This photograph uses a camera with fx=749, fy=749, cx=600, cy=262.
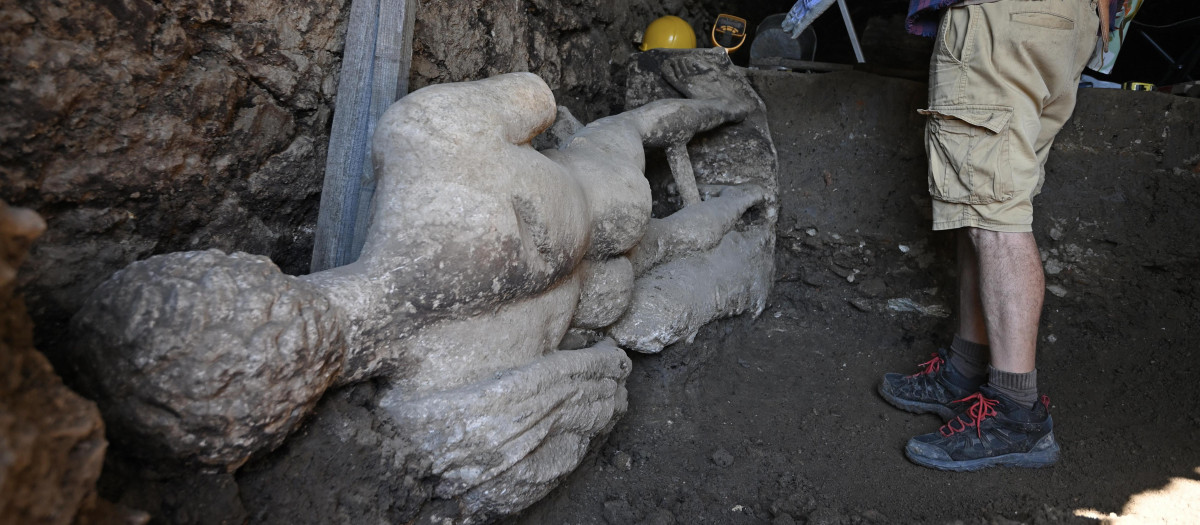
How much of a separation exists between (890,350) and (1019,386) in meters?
0.72

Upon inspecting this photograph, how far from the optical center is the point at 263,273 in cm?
120

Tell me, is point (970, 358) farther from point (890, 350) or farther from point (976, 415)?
point (890, 350)

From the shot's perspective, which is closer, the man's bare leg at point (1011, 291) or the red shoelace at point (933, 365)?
the man's bare leg at point (1011, 291)

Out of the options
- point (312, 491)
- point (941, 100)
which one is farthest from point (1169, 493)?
point (312, 491)

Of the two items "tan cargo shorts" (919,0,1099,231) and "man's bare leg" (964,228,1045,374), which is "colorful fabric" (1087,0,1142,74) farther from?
"man's bare leg" (964,228,1045,374)

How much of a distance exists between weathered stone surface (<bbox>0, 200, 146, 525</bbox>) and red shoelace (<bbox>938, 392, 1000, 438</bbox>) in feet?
6.62

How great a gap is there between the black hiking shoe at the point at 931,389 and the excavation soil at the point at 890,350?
0.16ft

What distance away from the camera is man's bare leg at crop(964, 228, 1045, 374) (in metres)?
2.04

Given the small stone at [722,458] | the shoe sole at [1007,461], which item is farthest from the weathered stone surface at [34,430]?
the shoe sole at [1007,461]

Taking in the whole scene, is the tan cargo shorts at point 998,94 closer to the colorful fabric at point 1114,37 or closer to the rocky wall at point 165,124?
the colorful fabric at point 1114,37

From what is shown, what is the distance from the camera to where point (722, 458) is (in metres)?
2.09

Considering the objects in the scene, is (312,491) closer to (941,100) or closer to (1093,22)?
(941,100)

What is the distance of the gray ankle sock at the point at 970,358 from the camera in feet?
7.66

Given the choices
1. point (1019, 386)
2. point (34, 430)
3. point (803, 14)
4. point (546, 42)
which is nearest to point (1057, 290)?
point (1019, 386)
